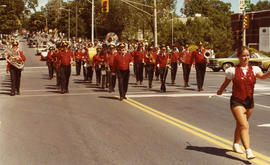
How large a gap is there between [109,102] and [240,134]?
853cm

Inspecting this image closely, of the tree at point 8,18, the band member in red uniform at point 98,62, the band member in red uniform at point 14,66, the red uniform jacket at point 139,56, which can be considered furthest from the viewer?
the tree at point 8,18

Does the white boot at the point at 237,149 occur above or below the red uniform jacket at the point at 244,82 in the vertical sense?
below

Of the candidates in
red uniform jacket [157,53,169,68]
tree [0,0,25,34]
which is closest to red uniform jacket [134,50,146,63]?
red uniform jacket [157,53,169,68]

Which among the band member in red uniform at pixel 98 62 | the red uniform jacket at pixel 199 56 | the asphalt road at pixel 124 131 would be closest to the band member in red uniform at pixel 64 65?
the asphalt road at pixel 124 131

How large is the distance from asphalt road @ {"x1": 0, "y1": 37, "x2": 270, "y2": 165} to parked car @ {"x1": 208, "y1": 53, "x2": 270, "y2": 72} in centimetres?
1672

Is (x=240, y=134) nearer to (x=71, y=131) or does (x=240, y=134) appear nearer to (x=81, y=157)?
(x=81, y=157)

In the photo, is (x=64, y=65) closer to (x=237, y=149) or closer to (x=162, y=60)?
(x=162, y=60)

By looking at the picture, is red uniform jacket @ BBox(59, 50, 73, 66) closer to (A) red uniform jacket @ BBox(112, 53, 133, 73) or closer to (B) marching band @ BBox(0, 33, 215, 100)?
(B) marching band @ BBox(0, 33, 215, 100)

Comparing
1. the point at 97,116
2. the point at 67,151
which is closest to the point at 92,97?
the point at 97,116

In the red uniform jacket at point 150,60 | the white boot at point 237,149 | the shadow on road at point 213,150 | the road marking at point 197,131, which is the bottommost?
the shadow on road at point 213,150

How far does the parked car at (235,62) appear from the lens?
1299 inches

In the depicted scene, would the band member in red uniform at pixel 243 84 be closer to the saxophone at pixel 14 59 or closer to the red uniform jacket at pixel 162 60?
the red uniform jacket at pixel 162 60

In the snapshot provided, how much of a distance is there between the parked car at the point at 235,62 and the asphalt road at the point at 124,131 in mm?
16715

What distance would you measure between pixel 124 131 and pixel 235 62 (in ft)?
86.2
